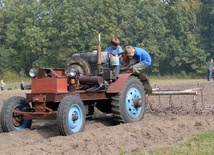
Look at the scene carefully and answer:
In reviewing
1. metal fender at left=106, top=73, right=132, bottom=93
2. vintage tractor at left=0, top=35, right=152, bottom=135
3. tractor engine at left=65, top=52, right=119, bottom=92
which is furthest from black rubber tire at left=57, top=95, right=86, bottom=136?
metal fender at left=106, top=73, right=132, bottom=93

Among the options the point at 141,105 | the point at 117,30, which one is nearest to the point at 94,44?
the point at 117,30

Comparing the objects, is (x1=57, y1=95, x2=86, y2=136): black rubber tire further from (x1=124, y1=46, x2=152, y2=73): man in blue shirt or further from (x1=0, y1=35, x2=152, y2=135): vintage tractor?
(x1=124, y1=46, x2=152, y2=73): man in blue shirt

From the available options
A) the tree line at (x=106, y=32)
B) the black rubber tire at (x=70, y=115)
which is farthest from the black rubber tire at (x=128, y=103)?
the tree line at (x=106, y=32)

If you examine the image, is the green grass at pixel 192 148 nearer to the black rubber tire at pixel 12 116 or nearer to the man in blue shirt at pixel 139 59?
the black rubber tire at pixel 12 116

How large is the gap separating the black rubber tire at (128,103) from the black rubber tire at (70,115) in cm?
107

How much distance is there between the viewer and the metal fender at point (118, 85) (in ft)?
28.7

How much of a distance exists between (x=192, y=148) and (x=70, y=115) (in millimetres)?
2244

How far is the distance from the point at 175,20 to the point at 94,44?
1068 cm

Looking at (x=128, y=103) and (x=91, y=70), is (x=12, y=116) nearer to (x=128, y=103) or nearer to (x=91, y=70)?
(x=91, y=70)

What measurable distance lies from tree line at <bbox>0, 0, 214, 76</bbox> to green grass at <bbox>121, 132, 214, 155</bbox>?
125ft

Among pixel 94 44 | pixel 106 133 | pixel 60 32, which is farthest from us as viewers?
pixel 60 32

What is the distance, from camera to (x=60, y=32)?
48281 mm

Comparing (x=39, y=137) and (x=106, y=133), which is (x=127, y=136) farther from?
(x=39, y=137)

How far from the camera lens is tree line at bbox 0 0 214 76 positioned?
46.9m
